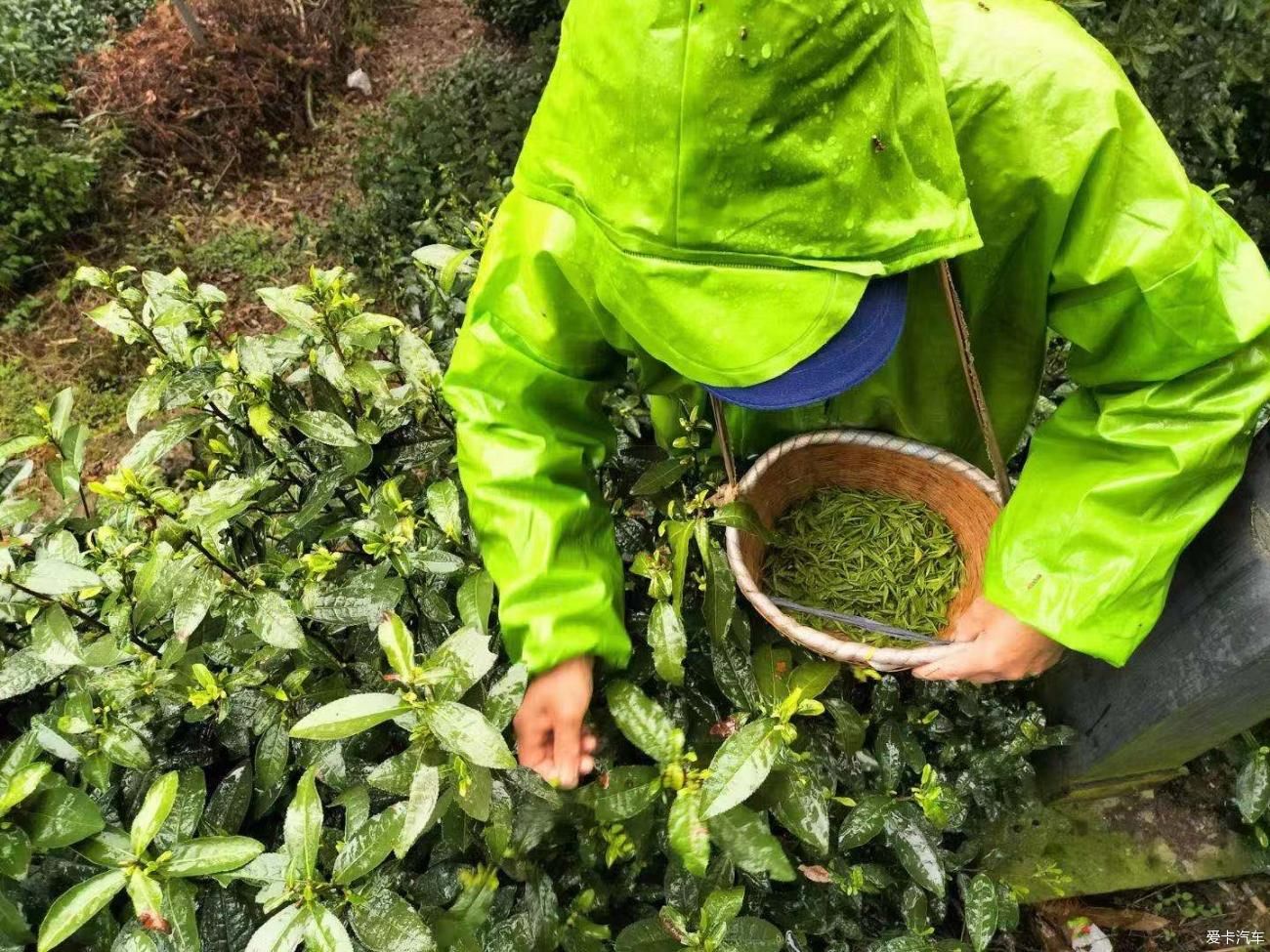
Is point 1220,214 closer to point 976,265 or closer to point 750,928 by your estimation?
point 976,265

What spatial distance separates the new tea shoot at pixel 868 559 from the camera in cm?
192

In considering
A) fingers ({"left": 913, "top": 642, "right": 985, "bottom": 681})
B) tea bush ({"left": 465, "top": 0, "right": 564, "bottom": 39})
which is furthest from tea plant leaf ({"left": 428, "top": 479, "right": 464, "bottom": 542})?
tea bush ({"left": 465, "top": 0, "right": 564, "bottom": 39})

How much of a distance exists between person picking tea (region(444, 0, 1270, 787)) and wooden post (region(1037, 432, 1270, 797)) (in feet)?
0.32

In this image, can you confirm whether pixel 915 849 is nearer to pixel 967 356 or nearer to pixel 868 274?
pixel 967 356

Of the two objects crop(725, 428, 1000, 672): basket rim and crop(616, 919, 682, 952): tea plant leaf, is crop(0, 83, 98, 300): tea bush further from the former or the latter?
crop(616, 919, 682, 952): tea plant leaf

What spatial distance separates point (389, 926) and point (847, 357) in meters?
1.04

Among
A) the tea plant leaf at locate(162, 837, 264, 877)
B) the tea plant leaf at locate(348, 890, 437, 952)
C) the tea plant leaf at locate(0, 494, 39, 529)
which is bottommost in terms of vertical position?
the tea plant leaf at locate(348, 890, 437, 952)

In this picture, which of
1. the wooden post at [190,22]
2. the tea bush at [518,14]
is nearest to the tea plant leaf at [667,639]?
the tea bush at [518,14]

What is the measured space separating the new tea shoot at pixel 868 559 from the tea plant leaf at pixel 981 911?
0.52 m

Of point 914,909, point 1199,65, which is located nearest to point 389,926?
point 914,909

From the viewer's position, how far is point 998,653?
1.52m

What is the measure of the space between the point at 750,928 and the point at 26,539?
1390 mm

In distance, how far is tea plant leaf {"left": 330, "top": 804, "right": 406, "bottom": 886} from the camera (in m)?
Result: 1.22

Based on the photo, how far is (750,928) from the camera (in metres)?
1.45
